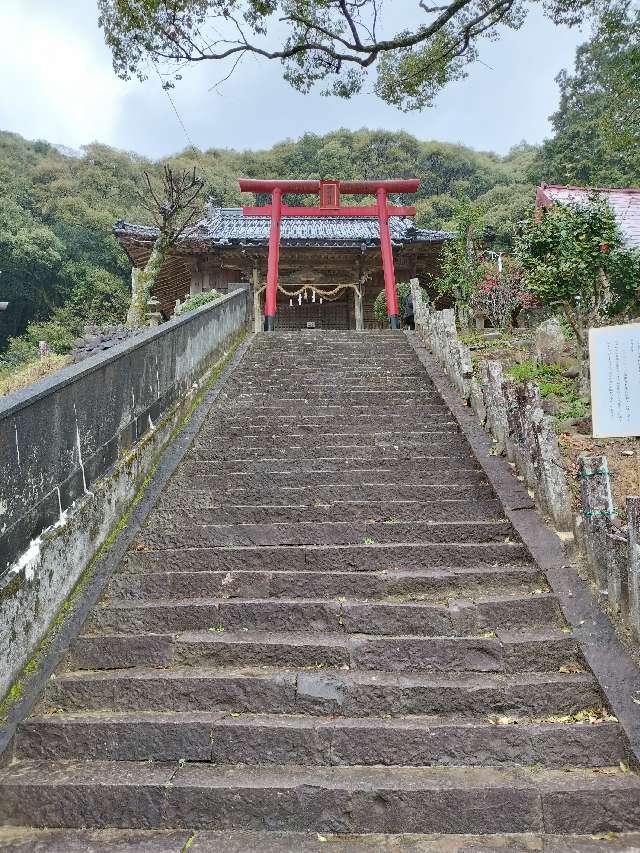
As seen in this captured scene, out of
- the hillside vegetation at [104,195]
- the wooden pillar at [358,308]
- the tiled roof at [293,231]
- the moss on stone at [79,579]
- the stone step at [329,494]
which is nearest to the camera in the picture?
the moss on stone at [79,579]

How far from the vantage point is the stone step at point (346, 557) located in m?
4.21

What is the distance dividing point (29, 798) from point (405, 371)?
702cm

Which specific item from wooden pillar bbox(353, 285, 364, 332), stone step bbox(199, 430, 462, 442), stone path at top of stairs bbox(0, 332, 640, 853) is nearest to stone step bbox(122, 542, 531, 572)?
stone path at top of stairs bbox(0, 332, 640, 853)

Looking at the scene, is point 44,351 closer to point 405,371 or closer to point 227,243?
point 227,243

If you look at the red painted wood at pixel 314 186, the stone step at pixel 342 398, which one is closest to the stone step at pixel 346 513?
the stone step at pixel 342 398

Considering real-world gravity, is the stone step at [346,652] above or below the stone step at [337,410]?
below

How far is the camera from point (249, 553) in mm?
4277

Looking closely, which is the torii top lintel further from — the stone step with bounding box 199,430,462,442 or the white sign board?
the white sign board

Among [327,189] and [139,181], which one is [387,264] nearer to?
[327,189]

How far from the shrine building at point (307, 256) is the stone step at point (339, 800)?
1122 centimetres

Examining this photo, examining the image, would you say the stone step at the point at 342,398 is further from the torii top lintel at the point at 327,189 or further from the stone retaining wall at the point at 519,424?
the torii top lintel at the point at 327,189

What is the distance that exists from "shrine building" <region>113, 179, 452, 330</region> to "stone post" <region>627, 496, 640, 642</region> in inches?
411

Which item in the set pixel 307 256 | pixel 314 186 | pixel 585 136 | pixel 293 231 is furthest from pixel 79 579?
pixel 585 136

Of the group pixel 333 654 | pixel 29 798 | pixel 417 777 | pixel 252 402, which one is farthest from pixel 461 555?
pixel 252 402
